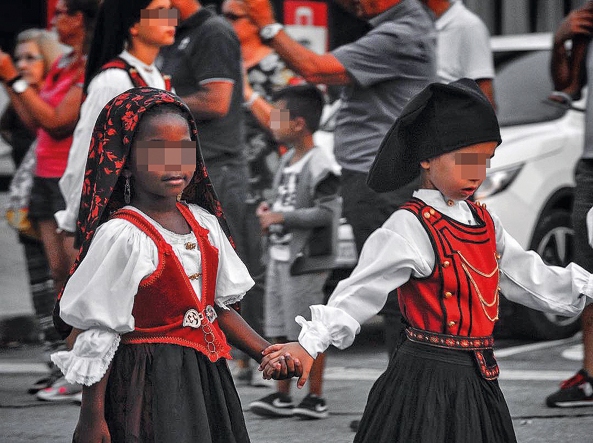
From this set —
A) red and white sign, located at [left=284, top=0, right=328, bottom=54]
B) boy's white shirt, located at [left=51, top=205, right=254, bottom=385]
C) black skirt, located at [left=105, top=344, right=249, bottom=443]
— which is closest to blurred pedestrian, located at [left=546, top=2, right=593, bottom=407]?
black skirt, located at [left=105, top=344, right=249, bottom=443]

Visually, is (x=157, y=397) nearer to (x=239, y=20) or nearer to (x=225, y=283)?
(x=225, y=283)

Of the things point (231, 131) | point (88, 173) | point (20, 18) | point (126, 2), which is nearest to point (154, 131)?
point (88, 173)

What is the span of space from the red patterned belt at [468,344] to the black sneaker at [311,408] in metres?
1.94

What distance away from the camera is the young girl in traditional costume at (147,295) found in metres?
3.54

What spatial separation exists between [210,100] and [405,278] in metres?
2.46

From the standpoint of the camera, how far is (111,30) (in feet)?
17.8

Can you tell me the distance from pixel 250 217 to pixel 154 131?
10.2 ft

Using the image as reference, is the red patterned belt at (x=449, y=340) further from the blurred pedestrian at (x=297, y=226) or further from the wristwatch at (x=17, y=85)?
the wristwatch at (x=17, y=85)

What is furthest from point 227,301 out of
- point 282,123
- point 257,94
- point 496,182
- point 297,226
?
point 496,182

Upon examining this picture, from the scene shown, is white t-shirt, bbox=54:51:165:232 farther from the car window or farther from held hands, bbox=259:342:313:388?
the car window

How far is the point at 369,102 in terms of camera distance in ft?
18.7

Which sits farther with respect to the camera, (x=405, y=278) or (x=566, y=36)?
(x=566, y=36)

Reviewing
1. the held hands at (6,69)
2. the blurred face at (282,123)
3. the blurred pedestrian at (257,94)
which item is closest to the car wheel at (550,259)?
the blurred pedestrian at (257,94)

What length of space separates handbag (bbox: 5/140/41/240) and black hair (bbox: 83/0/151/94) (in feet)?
4.76
